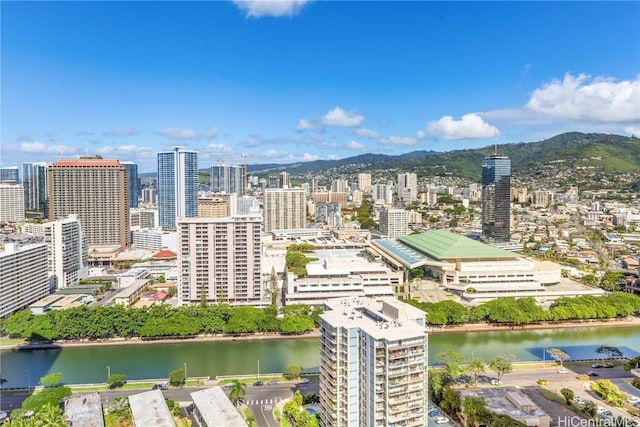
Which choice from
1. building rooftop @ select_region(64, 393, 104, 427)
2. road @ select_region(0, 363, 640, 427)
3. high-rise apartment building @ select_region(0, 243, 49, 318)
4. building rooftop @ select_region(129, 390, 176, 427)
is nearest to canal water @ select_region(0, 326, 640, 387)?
road @ select_region(0, 363, 640, 427)

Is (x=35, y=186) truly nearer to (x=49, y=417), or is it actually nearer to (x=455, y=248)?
(x=455, y=248)

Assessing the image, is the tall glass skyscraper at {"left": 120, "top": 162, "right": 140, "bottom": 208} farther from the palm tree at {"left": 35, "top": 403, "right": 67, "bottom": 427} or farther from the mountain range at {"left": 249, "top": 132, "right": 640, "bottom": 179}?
the mountain range at {"left": 249, "top": 132, "right": 640, "bottom": 179}

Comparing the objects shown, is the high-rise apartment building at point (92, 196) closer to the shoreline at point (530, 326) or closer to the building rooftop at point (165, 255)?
the building rooftop at point (165, 255)

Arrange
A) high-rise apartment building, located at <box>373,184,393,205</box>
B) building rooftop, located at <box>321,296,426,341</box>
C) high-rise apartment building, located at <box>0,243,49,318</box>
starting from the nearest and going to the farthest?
1. building rooftop, located at <box>321,296,426,341</box>
2. high-rise apartment building, located at <box>0,243,49,318</box>
3. high-rise apartment building, located at <box>373,184,393,205</box>

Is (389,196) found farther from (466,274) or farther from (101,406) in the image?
(101,406)

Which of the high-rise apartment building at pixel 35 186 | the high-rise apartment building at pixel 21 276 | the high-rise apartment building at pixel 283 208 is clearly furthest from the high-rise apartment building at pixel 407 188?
the high-rise apartment building at pixel 21 276

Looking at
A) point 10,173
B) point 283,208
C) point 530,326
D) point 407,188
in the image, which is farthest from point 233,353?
point 407,188

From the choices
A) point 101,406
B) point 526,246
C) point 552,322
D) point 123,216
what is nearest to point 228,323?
point 101,406
